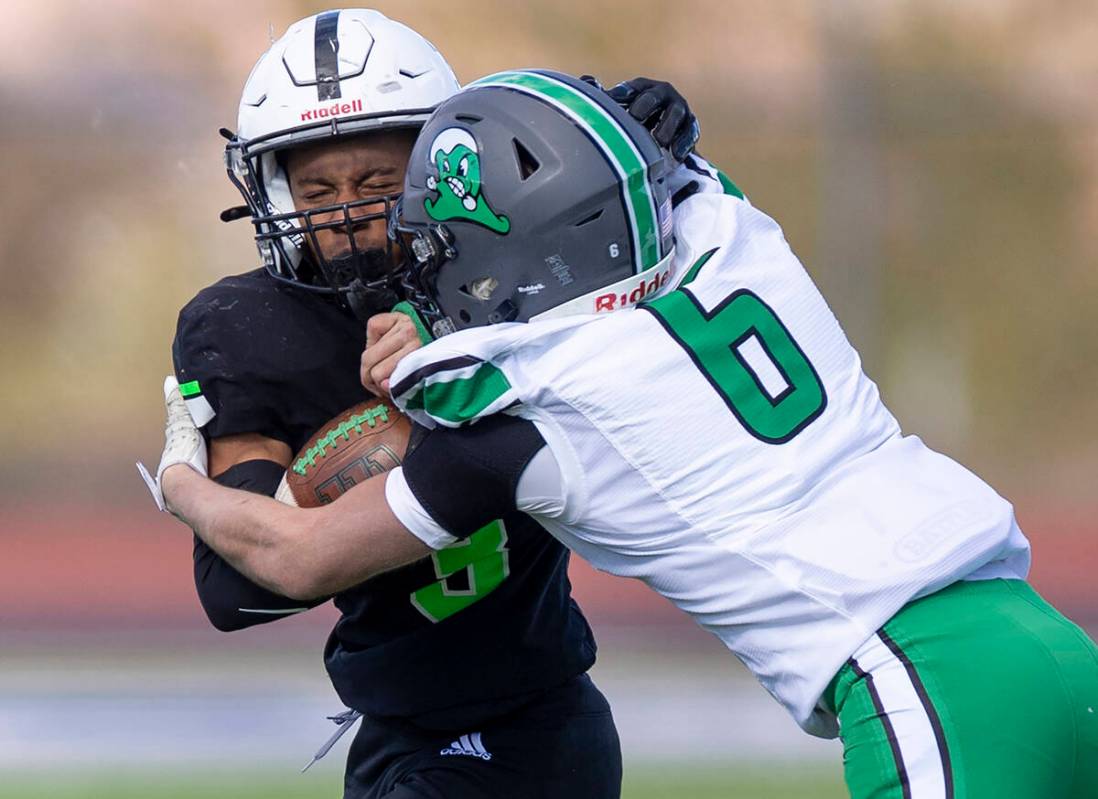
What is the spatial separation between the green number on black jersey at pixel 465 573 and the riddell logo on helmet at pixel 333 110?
2.17 feet

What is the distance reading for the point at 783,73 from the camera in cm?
553

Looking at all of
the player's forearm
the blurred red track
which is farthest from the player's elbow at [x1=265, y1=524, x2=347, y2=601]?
the blurred red track

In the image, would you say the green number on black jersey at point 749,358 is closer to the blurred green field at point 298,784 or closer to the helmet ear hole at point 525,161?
the helmet ear hole at point 525,161

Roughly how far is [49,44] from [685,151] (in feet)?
14.0

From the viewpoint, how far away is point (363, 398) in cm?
218

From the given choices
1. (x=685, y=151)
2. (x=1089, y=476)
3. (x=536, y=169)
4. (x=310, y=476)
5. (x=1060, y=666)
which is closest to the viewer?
(x=1060, y=666)

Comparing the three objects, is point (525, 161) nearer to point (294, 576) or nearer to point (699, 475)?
Answer: point (699, 475)

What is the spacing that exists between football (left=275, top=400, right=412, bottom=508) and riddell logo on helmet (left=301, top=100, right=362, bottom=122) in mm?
475

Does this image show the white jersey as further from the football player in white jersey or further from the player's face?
the player's face

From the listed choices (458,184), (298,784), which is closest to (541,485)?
(458,184)

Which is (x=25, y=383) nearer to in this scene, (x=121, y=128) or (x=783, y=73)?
(x=121, y=128)

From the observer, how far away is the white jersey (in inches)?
65.5

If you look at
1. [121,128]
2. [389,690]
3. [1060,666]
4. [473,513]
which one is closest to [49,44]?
[121,128]

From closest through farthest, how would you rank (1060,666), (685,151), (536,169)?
(1060,666)
(536,169)
(685,151)
